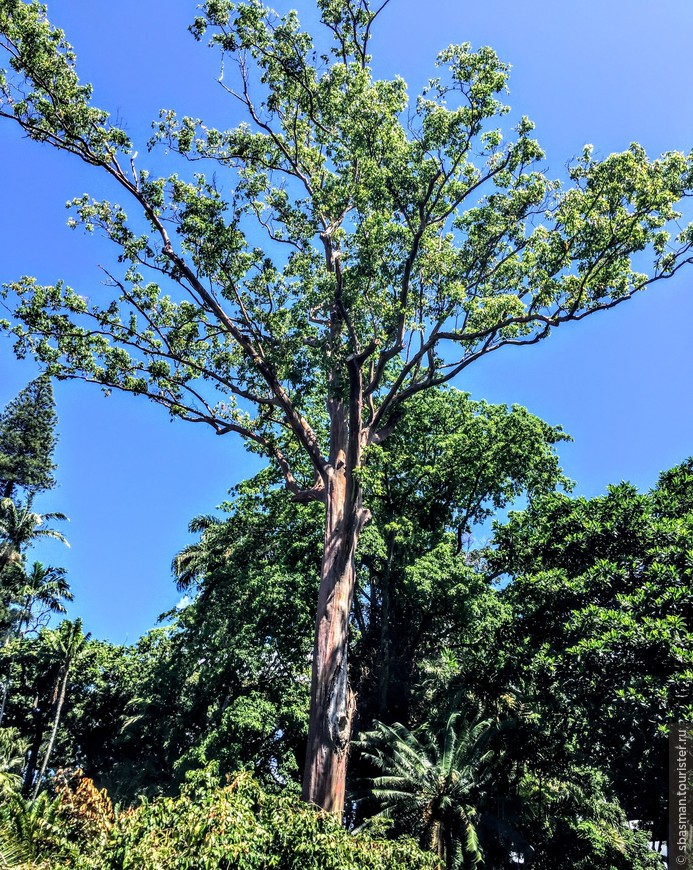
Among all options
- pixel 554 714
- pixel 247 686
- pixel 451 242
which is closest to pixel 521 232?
pixel 451 242

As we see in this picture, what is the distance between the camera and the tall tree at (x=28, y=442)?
3431 centimetres

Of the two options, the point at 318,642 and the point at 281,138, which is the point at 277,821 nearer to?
the point at 318,642

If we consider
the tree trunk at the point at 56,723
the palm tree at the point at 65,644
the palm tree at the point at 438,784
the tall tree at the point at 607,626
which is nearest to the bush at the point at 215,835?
the tall tree at the point at 607,626

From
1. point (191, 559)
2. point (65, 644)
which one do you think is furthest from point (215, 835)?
point (65, 644)

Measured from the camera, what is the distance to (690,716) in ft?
32.8

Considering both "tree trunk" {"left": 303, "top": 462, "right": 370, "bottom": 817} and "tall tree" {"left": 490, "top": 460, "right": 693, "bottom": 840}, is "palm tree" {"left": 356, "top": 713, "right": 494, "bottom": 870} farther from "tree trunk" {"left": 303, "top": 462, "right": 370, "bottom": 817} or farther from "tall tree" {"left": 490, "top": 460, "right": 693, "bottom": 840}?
"tree trunk" {"left": 303, "top": 462, "right": 370, "bottom": 817}

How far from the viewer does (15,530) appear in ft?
108

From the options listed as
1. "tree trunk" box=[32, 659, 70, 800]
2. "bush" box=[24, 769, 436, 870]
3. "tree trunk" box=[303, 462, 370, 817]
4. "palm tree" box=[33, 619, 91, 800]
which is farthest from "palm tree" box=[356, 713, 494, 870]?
"palm tree" box=[33, 619, 91, 800]

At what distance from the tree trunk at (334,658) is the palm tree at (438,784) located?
7.07m

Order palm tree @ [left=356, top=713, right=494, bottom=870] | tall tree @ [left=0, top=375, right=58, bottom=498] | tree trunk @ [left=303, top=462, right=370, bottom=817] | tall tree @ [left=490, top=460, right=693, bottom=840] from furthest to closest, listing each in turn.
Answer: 1. tall tree @ [left=0, top=375, right=58, bottom=498]
2. palm tree @ [left=356, top=713, right=494, bottom=870]
3. tall tree @ [left=490, top=460, right=693, bottom=840]
4. tree trunk @ [left=303, top=462, right=370, bottom=817]

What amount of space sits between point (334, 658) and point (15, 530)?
2874cm

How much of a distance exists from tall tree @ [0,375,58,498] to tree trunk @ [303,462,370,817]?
28.4 meters

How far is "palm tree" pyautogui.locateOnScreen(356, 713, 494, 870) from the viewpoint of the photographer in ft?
50.7

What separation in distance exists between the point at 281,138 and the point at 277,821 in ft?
40.0
